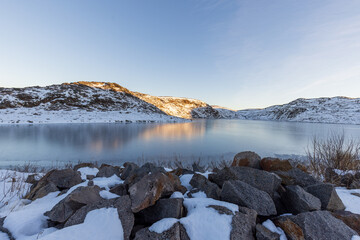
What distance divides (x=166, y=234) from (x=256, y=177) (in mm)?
1829

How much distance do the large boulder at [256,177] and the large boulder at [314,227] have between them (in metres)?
0.60

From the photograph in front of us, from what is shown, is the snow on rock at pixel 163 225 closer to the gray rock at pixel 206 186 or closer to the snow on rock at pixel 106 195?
the gray rock at pixel 206 186

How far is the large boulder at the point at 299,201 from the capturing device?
2.38 m

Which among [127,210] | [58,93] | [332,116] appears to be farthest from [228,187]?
[332,116]

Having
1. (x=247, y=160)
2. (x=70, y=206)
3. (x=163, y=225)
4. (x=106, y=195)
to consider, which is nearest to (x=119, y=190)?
(x=106, y=195)

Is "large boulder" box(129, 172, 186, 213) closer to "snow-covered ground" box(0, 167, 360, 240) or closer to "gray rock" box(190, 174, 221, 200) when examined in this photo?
"snow-covered ground" box(0, 167, 360, 240)

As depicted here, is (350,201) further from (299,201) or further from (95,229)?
Answer: (95,229)

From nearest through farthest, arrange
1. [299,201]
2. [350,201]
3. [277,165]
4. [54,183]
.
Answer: [299,201] → [350,201] → [54,183] → [277,165]

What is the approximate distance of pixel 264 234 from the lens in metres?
1.93

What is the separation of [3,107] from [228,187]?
57.1m

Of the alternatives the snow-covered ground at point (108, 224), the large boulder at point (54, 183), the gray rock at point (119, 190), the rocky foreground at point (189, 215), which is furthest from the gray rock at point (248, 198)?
the large boulder at point (54, 183)

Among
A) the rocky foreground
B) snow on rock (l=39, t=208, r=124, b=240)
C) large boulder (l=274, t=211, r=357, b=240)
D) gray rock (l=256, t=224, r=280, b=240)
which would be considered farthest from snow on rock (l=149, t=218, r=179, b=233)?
large boulder (l=274, t=211, r=357, b=240)

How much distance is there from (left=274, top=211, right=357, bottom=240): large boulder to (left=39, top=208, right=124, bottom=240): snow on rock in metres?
2.02

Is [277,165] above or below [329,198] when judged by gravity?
above
